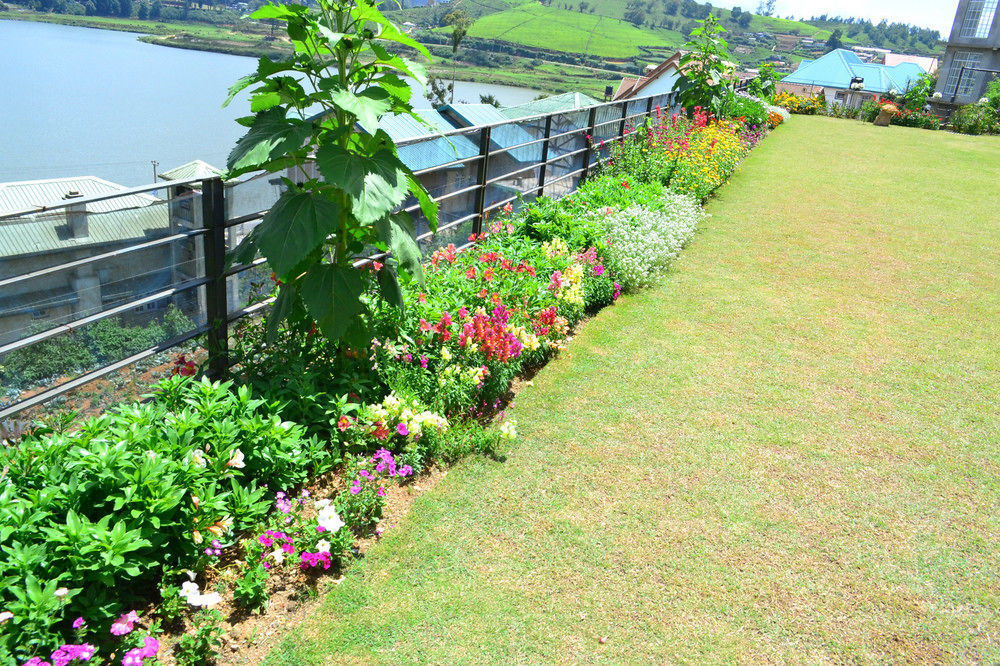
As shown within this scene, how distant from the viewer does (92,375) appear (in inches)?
136

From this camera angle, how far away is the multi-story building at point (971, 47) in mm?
41594

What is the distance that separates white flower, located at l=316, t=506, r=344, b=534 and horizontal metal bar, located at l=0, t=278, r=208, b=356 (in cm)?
142

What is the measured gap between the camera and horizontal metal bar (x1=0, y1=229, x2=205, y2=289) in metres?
2.96

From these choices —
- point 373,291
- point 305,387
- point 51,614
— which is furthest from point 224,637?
point 373,291

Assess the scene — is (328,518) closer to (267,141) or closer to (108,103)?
(267,141)

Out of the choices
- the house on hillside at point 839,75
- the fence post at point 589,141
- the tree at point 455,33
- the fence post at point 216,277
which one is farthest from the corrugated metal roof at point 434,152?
the house on hillside at point 839,75

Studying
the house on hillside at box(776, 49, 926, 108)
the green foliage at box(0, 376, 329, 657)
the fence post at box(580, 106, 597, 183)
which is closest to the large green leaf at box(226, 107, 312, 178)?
the green foliage at box(0, 376, 329, 657)

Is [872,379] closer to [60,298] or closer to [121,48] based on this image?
[60,298]

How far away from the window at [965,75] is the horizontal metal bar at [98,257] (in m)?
49.7

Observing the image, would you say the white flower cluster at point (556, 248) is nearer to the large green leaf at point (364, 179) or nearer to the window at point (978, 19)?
the large green leaf at point (364, 179)

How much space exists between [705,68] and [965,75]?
4011 centimetres

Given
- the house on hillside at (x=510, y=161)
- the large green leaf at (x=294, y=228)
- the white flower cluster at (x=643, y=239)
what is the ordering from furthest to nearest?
the white flower cluster at (x=643, y=239) < the house on hillside at (x=510, y=161) < the large green leaf at (x=294, y=228)

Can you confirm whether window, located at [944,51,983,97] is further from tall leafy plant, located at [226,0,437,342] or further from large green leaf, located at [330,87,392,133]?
large green leaf, located at [330,87,392,133]

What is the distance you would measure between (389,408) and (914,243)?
352 inches
